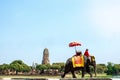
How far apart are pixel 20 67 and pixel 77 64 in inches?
3252

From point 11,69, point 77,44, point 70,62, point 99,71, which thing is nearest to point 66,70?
point 70,62

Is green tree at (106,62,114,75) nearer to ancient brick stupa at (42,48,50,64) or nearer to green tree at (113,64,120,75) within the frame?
green tree at (113,64,120,75)

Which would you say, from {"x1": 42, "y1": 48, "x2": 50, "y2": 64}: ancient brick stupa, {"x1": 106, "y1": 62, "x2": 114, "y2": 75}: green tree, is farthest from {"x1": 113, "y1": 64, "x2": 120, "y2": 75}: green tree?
{"x1": 42, "y1": 48, "x2": 50, "y2": 64}: ancient brick stupa

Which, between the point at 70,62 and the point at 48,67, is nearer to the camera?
the point at 70,62

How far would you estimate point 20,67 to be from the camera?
103 m

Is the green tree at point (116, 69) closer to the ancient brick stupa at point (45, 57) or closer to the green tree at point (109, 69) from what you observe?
the green tree at point (109, 69)

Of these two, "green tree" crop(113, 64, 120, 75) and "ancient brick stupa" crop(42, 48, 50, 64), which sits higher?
"ancient brick stupa" crop(42, 48, 50, 64)

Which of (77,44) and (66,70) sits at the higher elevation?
(77,44)

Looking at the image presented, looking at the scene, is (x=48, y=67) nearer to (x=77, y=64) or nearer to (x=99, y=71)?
Answer: (x=99, y=71)

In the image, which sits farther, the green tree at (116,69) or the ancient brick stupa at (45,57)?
the green tree at (116,69)

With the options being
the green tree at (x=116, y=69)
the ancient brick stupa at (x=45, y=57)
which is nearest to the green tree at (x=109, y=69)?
the green tree at (x=116, y=69)

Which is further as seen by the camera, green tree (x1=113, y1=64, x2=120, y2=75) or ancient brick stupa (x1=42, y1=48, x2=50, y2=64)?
green tree (x1=113, y1=64, x2=120, y2=75)

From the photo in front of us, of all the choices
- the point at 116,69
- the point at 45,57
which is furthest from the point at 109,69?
the point at 45,57

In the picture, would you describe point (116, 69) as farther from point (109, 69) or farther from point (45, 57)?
point (45, 57)
